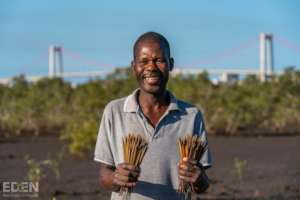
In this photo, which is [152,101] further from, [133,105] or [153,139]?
[153,139]

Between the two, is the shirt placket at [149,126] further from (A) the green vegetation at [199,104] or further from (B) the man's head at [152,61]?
(A) the green vegetation at [199,104]

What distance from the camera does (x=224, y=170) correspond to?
47.8 ft

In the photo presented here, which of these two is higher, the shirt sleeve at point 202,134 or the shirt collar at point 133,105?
the shirt collar at point 133,105

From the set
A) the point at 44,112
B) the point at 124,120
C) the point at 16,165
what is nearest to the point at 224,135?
the point at 44,112

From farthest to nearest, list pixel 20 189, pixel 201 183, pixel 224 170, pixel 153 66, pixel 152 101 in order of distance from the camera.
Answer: pixel 224 170, pixel 20 189, pixel 152 101, pixel 153 66, pixel 201 183

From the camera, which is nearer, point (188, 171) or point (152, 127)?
point (188, 171)

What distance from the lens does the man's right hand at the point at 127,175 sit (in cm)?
375

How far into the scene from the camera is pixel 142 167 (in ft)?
12.9

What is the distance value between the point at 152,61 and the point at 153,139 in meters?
0.37

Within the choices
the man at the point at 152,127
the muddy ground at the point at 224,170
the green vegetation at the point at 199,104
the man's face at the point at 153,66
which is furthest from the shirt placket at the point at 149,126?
the green vegetation at the point at 199,104

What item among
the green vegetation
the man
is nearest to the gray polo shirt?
the man

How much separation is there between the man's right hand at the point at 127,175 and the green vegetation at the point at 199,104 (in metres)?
17.9

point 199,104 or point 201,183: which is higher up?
point 199,104

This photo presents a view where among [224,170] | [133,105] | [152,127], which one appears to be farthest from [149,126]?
[224,170]
